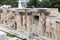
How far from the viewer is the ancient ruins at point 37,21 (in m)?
6.02

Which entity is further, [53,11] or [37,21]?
[37,21]

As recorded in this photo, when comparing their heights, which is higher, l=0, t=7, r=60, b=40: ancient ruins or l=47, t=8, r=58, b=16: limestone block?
l=47, t=8, r=58, b=16: limestone block

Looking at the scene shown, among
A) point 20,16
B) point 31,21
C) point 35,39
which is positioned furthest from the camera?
point 20,16

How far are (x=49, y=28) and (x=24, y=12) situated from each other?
1992 mm

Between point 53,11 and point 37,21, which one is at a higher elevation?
point 53,11

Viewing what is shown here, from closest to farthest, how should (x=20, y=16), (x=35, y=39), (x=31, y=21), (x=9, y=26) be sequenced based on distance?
(x=35, y=39), (x=31, y=21), (x=20, y=16), (x=9, y=26)

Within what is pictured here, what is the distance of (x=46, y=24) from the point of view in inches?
253

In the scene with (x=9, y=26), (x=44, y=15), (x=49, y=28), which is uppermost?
(x=44, y=15)

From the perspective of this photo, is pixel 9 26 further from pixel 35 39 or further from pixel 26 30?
pixel 35 39

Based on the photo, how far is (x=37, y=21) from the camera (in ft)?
23.3

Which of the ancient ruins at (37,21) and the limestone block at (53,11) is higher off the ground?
the limestone block at (53,11)

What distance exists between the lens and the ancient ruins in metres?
6.02

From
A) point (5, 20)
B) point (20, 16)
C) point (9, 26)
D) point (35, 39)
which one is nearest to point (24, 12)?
point (20, 16)

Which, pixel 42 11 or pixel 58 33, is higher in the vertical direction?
pixel 42 11
